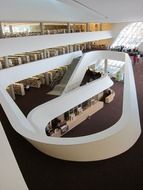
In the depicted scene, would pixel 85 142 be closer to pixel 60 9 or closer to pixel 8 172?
pixel 8 172

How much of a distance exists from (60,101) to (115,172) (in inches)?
222

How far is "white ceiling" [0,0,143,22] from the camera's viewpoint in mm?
10733

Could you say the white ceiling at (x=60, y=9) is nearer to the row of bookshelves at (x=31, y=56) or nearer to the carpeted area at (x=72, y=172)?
the row of bookshelves at (x=31, y=56)

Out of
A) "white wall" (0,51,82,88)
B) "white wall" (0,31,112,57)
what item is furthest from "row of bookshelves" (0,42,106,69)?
"white wall" (0,31,112,57)

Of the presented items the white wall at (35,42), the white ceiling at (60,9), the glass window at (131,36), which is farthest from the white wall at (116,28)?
the white ceiling at (60,9)

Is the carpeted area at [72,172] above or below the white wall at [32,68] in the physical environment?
below

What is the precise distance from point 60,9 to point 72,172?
14963 millimetres

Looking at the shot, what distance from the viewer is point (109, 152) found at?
5.33 metres

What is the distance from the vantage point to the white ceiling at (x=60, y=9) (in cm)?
1073

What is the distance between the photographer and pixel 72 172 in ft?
16.6

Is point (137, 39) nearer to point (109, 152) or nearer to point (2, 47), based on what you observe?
point (2, 47)

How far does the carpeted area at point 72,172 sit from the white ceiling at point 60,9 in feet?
Result: 26.4

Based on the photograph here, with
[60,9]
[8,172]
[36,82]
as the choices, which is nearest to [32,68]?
[36,82]

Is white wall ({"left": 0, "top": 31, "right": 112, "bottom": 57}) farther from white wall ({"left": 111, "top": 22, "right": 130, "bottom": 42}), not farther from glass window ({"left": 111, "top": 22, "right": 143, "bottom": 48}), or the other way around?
glass window ({"left": 111, "top": 22, "right": 143, "bottom": 48})
